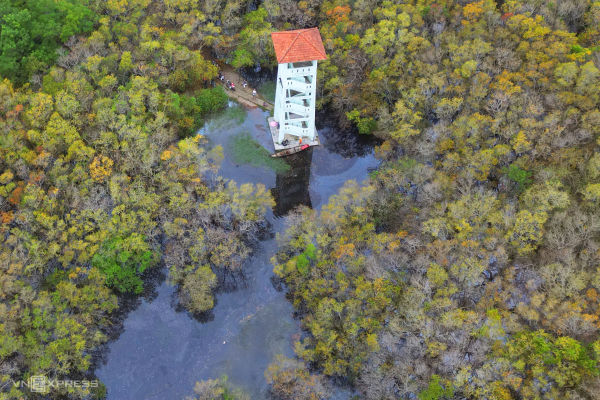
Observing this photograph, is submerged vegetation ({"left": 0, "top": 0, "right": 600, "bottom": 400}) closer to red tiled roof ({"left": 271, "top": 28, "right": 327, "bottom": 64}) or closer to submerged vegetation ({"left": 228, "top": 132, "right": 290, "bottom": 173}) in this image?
submerged vegetation ({"left": 228, "top": 132, "right": 290, "bottom": 173})

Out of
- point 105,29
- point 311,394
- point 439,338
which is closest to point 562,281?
point 439,338

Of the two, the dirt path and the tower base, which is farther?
the dirt path

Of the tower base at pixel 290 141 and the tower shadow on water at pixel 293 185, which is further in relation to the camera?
the tower base at pixel 290 141

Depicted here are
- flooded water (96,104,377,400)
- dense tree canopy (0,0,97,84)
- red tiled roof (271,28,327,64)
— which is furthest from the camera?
dense tree canopy (0,0,97,84)

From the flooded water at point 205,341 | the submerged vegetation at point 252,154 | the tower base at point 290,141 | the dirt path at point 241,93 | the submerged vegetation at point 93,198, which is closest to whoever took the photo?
the submerged vegetation at point 93,198

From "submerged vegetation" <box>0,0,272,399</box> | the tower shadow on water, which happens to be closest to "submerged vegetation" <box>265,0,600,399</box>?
the tower shadow on water

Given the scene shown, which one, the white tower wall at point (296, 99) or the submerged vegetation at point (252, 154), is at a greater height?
the white tower wall at point (296, 99)

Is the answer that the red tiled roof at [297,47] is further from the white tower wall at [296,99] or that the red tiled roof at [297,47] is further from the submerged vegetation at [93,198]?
the submerged vegetation at [93,198]

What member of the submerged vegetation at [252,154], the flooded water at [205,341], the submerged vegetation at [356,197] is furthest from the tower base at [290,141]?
the flooded water at [205,341]

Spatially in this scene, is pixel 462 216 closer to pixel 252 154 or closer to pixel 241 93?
pixel 252 154
